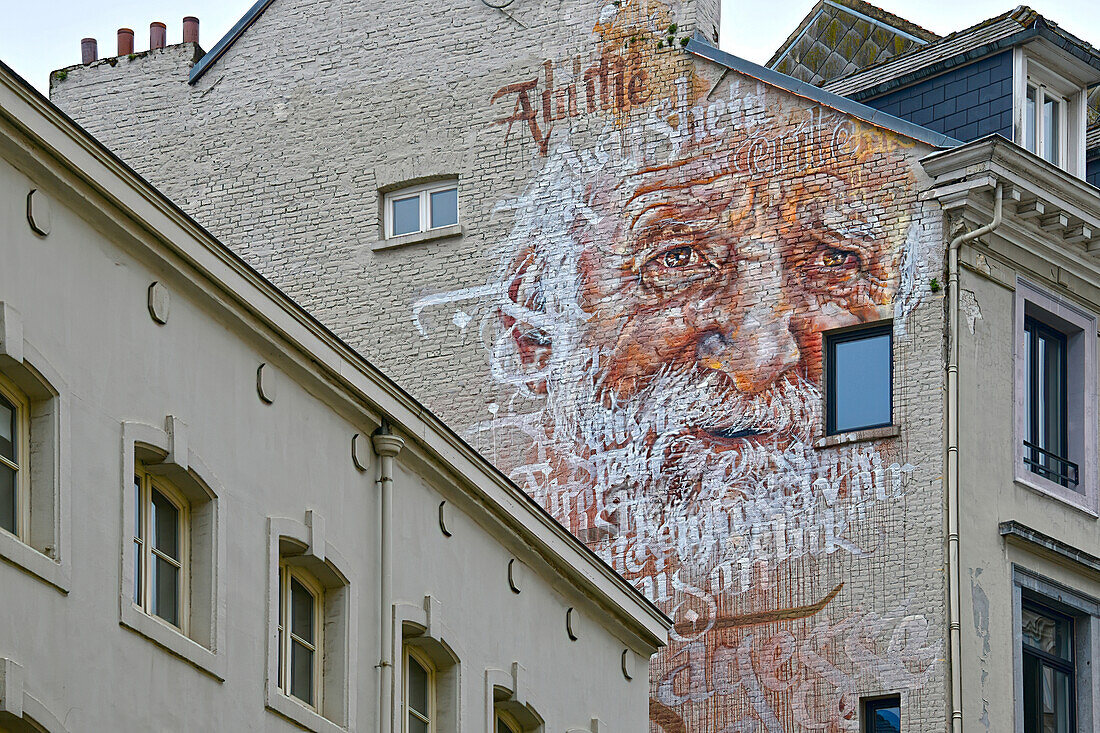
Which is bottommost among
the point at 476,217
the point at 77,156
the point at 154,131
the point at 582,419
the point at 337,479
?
the point at 337,479

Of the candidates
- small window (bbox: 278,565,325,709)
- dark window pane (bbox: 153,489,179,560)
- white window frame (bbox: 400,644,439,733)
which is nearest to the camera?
dark window pane (bbox: 153,489,179,560)

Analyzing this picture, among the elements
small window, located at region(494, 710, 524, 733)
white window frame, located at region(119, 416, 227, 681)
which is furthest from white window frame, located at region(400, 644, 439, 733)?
white window frame, located at region(119, 416, 227, 681)

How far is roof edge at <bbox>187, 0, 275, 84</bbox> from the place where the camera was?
3297 cm

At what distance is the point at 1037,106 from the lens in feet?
96.1

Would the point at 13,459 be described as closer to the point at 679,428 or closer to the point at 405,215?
the point at 679,428

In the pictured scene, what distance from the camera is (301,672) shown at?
741 inches

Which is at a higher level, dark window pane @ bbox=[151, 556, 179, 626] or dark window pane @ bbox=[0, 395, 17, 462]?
dark window pane @ bbox=[0, 395, 17, 462]

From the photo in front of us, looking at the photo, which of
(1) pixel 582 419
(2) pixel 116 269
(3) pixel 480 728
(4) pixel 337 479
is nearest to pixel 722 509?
(1) pixel 582 419

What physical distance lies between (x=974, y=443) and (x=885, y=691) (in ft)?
10.3

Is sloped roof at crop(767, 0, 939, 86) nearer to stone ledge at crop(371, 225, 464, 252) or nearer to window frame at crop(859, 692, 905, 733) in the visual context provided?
stone ledge at crop(371, 225, 464, 252)

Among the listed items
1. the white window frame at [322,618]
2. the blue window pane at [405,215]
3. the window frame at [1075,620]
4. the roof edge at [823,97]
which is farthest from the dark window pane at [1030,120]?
the white window frame at [322,618]

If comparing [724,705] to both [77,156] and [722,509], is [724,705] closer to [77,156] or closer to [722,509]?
[722,509]

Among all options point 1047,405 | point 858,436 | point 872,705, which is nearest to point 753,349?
point 858,436

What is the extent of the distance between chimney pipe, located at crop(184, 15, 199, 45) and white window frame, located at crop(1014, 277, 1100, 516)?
13.2m
